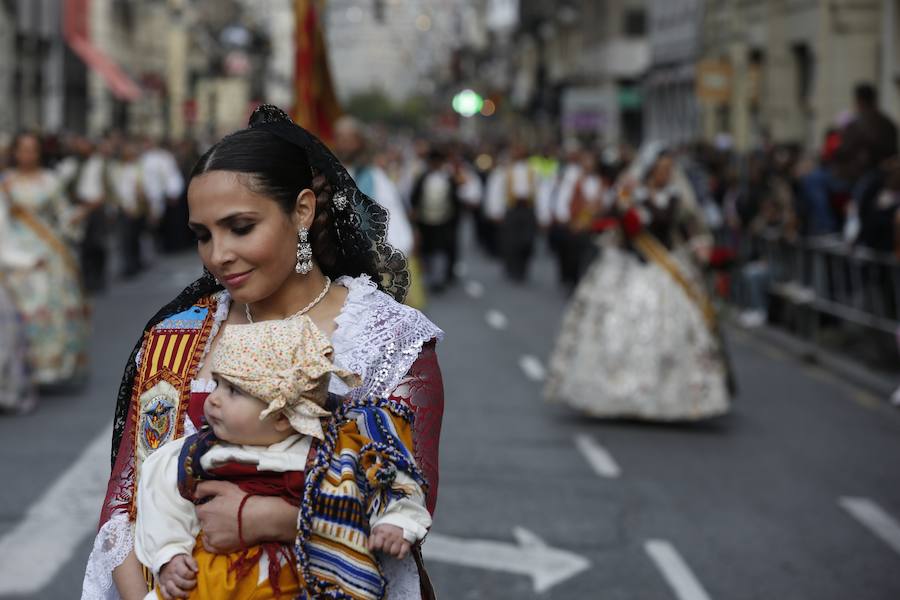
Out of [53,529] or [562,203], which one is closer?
[53,529]

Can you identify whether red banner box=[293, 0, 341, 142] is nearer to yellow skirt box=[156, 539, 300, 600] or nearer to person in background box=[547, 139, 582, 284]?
yellow skirt box=[156, 539, 300, 600]

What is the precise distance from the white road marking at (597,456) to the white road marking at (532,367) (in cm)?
294

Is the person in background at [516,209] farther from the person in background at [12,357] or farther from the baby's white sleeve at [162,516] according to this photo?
the baby's white sleeve at [162,516]

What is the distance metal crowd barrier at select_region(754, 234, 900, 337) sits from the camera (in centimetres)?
1373

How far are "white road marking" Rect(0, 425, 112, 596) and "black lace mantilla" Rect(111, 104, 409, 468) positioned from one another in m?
3.51

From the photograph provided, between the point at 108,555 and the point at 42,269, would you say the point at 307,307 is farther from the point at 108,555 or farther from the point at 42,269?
the point at 42,269

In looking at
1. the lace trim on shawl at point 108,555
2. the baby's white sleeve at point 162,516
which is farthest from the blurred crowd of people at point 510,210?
the baby's white sleeve at point 162,516

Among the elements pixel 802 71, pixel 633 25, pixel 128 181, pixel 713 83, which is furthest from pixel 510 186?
pixel 633 25

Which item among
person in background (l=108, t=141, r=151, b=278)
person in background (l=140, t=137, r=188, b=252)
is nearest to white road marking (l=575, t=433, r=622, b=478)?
person in background (l=108, t=141, r=151, b=278)

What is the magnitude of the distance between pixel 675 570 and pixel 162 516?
4406 mm

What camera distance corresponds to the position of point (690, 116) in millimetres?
41156

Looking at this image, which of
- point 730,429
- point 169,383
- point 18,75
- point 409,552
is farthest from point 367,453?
point 18,75

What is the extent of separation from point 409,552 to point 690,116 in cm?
3862

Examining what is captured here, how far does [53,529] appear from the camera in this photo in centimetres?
784
